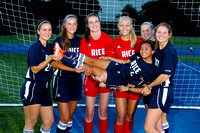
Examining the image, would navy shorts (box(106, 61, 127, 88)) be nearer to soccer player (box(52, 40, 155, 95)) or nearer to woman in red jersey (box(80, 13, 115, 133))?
soccer player (box(52, 40, 155, 95))

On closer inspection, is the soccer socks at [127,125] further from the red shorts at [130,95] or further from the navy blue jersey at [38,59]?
the navy blue jersey at [38,59]

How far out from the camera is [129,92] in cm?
348

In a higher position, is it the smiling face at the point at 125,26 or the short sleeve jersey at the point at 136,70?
the smiling face at the point at 125,26

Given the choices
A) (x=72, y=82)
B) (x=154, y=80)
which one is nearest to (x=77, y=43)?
(x=72, y=82)

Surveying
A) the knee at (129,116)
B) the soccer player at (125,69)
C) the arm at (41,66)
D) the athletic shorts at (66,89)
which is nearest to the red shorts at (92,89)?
the athletic shorts at (66,89)

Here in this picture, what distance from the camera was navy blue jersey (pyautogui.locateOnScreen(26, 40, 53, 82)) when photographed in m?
2.91

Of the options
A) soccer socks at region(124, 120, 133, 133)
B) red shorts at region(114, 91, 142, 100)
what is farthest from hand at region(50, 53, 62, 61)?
soccer socks at region(124, 120, 133, 133)

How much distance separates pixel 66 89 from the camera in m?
3.35

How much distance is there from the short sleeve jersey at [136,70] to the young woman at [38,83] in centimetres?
119

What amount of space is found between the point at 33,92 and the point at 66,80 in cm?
63

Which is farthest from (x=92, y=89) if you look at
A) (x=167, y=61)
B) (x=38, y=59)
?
(x=167, y=61)

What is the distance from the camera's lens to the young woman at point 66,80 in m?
3.31

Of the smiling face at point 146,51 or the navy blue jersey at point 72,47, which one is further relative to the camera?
the navy blue jersey at point 72,47

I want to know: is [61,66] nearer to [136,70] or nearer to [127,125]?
[136,70]
